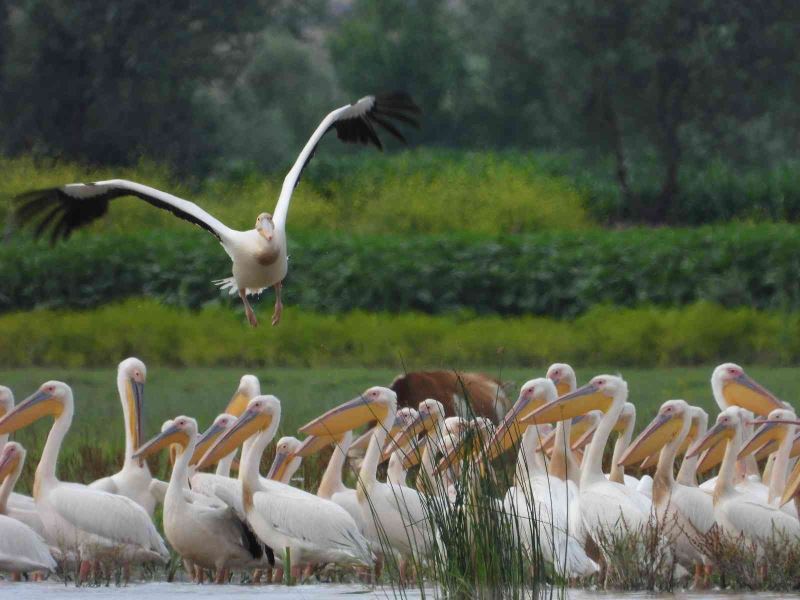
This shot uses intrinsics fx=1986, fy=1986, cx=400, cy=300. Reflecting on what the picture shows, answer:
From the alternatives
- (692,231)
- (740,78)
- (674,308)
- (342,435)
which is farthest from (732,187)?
(342,435)

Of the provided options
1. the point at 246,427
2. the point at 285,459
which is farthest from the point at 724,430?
the point at 246,427

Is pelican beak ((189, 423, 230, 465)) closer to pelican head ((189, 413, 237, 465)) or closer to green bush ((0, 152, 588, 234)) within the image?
pelican head ((189, 413, 237, 465))

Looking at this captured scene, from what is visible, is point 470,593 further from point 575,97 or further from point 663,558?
point 575,97

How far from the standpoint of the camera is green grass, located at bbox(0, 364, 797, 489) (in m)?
13.0

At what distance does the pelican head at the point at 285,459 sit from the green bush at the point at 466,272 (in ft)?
37.5

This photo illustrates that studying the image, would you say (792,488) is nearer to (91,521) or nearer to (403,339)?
(91,521)

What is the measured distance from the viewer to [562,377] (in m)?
9.65

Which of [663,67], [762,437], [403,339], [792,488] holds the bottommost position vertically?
[403,339]

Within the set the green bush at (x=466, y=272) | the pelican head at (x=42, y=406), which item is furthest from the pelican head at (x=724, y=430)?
the green bush at (x=466, y=272)

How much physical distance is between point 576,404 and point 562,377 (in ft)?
3.47

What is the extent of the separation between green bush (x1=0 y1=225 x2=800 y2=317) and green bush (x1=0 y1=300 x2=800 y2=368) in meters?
0.49

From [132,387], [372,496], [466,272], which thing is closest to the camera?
[372,496]

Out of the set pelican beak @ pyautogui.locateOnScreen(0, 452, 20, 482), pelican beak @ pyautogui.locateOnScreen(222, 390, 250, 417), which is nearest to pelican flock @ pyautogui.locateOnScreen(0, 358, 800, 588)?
pelican beak @ pyautogui.locateOnScreen(0, 452, 20, 482)

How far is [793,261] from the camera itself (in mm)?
20203
